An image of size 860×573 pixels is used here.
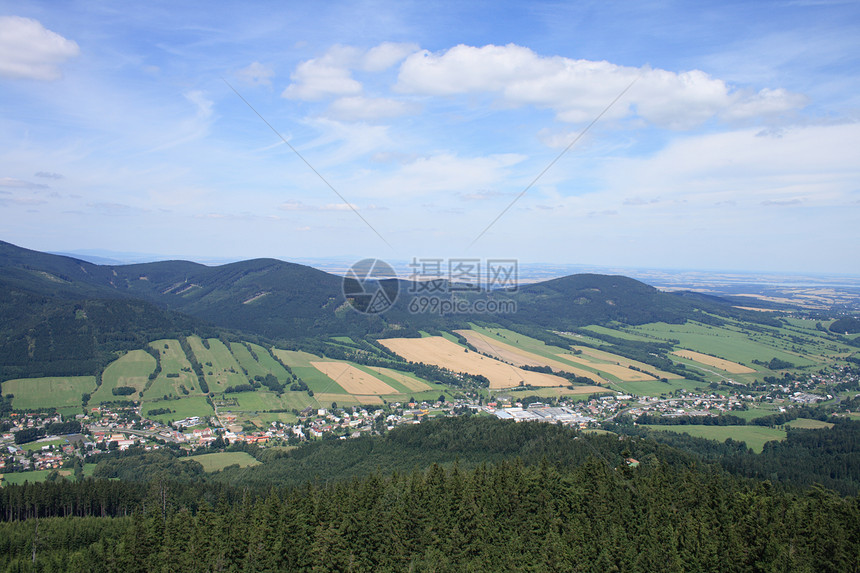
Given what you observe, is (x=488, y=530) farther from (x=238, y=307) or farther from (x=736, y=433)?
(x=238, y=307)

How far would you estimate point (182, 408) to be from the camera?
71000 mm

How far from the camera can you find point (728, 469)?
149 feet

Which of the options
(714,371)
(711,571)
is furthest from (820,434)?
(711,571)

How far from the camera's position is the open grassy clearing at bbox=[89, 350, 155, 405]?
74.4 meters

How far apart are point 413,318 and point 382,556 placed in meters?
115

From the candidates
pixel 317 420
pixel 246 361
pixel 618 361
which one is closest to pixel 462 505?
pixel 317 420

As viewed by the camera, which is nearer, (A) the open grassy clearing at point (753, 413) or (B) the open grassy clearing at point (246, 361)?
(A) the open grassy clearing at point (753, 413)

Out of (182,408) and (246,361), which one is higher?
(246,361)

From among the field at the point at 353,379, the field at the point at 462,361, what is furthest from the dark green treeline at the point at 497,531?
the field at the point at 462,361

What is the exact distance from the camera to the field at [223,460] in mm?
50909

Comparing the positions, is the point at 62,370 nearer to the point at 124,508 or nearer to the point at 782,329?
the point at 124,508

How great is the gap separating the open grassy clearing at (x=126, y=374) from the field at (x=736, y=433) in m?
73.6

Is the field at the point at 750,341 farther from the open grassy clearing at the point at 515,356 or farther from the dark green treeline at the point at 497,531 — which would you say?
the dark green treeline at the point at 497,531

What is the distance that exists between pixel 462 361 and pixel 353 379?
22334 mm
